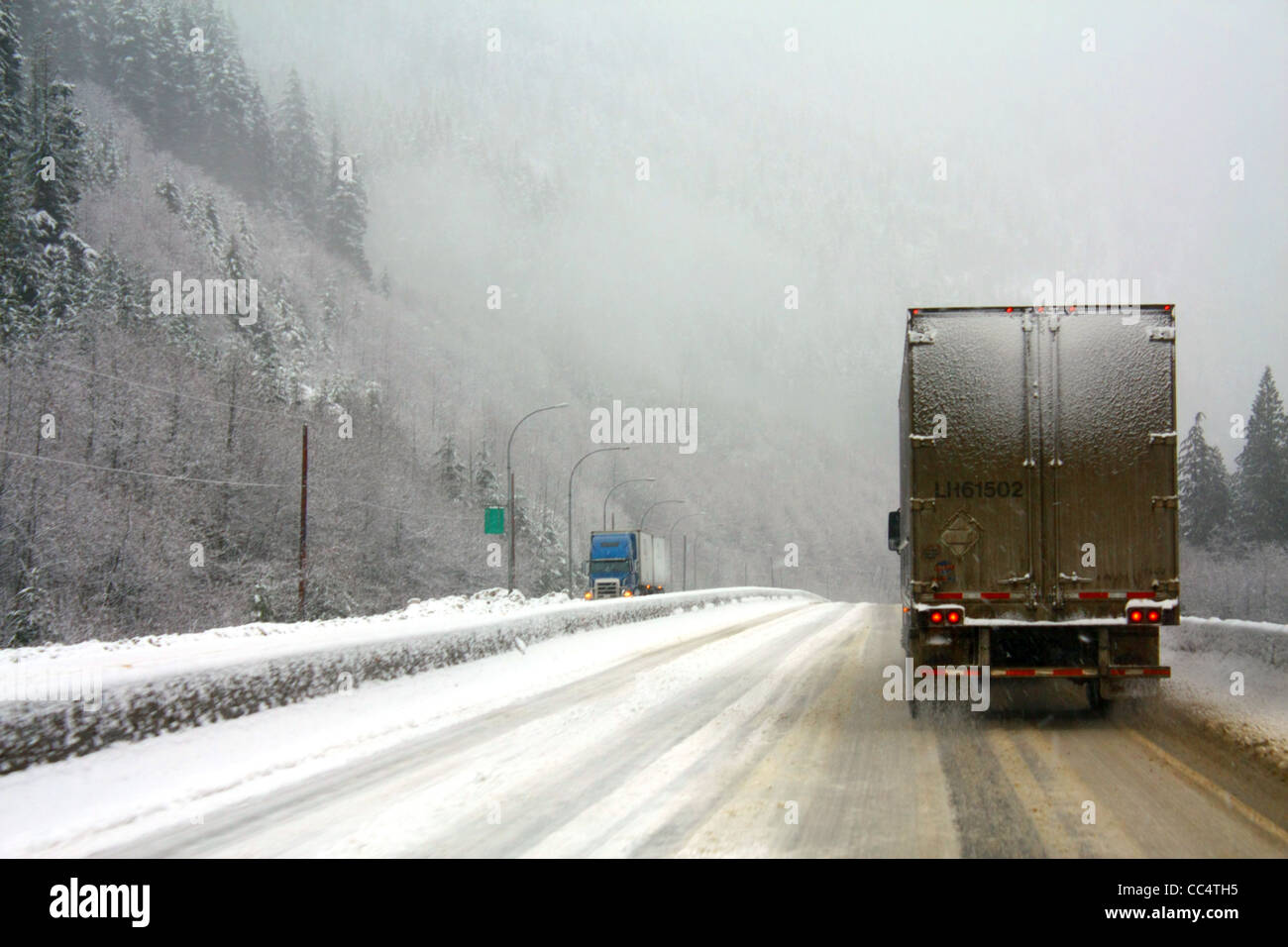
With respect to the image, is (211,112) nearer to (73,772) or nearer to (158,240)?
(158,240)

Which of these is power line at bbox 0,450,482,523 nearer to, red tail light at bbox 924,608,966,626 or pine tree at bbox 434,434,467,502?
pine tree at bbox 434,434,467,502

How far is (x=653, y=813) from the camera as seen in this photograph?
6.44 meters

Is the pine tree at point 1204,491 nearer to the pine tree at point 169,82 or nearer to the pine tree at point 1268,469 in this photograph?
the pine tree at point 1268,469

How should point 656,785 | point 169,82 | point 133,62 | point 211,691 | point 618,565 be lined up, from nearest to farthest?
1. point 656,785
2. point 211,691
3. point 618,565
4. point 133,62
5. point 169,82

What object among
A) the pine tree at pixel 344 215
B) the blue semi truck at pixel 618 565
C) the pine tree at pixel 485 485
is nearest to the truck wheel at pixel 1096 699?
the blue semi truck at pixel 618 565

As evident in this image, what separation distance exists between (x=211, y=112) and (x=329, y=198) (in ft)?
64.7

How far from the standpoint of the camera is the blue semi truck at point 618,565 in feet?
168

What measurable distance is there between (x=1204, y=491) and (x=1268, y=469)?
6009 millimetres

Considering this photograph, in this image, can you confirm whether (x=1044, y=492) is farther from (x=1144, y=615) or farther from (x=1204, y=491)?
(x=1204, y=491)

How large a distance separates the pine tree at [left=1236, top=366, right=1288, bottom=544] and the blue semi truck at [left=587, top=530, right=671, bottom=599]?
1927 inches

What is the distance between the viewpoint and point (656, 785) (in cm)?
734

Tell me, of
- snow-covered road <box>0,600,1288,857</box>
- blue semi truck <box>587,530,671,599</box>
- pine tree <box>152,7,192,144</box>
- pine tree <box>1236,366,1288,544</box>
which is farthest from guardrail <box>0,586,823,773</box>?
pine tree <box>152,7,192,144</box>

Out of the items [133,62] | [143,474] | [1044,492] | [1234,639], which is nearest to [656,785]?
[1044,492]

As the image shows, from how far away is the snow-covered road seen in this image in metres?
5.84
